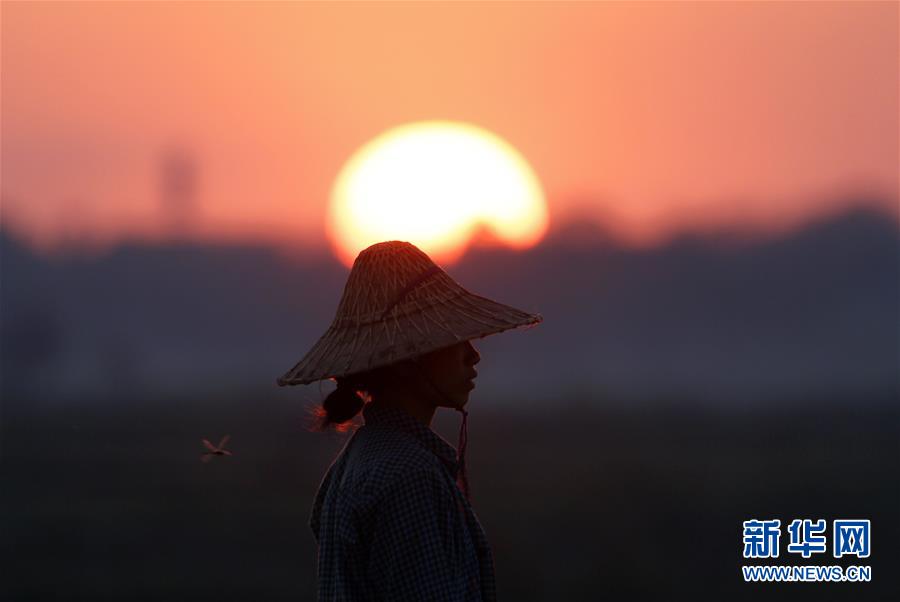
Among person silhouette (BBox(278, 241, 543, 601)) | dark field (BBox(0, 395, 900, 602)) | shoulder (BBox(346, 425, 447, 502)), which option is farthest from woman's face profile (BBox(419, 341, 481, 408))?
dark field (BBox(0, 395, 900, 602))

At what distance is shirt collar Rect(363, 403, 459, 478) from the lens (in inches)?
99.5

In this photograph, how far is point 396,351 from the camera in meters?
2.57

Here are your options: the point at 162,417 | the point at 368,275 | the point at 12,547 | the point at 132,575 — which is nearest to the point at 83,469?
the point at 12,547

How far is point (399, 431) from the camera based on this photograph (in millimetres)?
2510

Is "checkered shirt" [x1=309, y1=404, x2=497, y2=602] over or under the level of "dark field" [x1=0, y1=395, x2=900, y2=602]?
over

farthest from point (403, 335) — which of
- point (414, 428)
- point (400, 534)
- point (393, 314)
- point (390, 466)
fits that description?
point (400, 534)

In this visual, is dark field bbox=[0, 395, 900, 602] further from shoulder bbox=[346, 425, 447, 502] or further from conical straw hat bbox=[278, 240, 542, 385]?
shoulder bbox=[346, 425, 447, 502]

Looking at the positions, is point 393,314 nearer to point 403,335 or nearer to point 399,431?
point 403,335

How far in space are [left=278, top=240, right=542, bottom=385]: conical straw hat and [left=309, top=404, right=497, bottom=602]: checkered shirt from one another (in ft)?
0.77

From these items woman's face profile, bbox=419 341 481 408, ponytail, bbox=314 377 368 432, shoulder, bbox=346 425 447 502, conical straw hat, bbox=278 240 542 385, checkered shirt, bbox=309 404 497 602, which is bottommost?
checkered shirt, bbox=309 404 497 602

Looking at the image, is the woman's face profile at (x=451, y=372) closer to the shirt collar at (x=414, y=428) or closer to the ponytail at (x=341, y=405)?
the shirt collar at (x=414, y=428)

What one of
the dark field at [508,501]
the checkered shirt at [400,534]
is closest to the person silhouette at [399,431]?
the checkered shirt at [400,534]

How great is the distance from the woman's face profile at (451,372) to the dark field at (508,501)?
2.21ft

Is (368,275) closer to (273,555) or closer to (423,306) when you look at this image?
(423,306)
